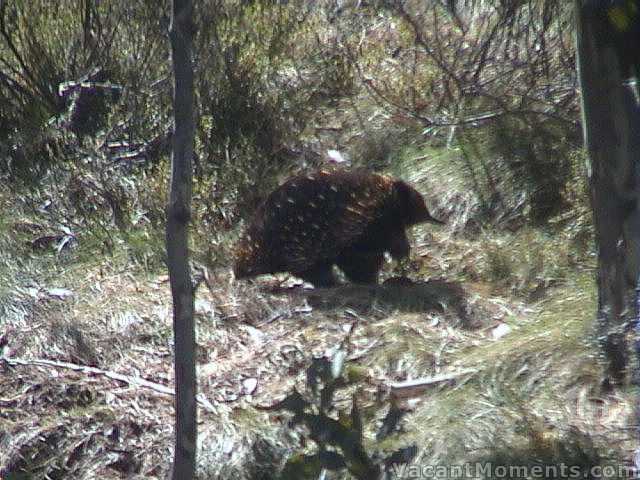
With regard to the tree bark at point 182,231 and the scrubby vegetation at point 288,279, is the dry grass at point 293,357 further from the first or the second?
the tree bark at point 182,231

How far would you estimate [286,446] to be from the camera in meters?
5.11

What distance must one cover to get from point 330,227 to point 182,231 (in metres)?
2.77

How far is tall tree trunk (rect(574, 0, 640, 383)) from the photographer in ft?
15.5

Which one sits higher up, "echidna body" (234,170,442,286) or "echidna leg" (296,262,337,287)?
"echidna body" (234,170,442,286)

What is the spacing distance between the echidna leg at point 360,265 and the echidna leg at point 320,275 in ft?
0.28

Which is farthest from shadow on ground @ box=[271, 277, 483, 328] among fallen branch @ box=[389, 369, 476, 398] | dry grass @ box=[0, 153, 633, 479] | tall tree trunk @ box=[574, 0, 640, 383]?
tall tree trunk @ box=[574, 0, 640, 383]

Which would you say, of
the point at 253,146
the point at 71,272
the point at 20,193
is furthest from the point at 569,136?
the point at 20,193

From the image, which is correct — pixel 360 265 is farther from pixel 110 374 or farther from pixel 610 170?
pixel 610 170

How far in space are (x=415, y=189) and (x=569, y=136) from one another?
3.37 feet

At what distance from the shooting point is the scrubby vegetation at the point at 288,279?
16.7 feet

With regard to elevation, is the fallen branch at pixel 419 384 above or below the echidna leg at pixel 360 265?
below

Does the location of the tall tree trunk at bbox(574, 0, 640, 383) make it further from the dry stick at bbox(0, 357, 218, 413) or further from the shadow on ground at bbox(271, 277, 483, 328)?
the dry stick at bbox(0, 357, 218, 413)

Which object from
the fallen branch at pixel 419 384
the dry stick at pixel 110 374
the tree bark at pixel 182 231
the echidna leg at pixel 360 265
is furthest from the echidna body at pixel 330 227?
the tree bark at pixel 182 231

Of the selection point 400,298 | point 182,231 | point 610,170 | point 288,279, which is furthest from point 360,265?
point 182,231
